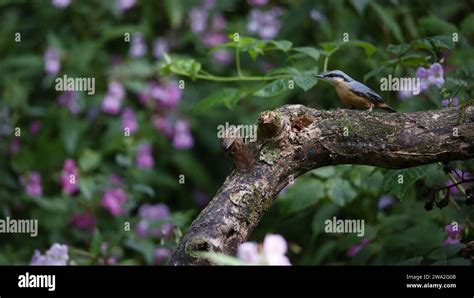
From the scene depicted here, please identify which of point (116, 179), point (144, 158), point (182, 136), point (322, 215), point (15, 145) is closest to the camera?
point (322, 215)

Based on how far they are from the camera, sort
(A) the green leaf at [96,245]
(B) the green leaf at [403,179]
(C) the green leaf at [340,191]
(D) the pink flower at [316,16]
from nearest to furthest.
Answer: (B) the green leaf at [403,179] < (A) the green leaf at [96,245] < (C) the green leaf at [340,191] < (D) the pink flower at [316,16]

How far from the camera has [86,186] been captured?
454 centimetres

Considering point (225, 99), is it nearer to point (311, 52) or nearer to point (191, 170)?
point (311, 52)

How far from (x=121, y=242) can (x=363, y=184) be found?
4.08ft

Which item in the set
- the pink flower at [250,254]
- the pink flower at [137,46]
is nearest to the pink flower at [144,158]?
the pink flower at [137,46]

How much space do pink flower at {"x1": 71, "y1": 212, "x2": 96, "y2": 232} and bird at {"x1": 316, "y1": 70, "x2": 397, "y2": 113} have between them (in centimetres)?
203

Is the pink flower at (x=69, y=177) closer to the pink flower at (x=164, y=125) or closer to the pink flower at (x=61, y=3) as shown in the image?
the pink flower at (x=164, y=125)

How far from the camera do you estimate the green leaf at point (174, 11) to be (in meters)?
5.30

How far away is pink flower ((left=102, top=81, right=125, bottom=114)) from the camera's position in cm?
525

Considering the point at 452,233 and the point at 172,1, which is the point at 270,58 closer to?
the point at 172,1

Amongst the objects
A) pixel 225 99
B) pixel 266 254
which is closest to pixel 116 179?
pixel 225 99

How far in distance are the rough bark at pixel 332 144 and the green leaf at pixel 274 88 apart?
11.8 inches

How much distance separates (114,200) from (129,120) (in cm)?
81

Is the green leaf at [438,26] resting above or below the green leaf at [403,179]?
above
